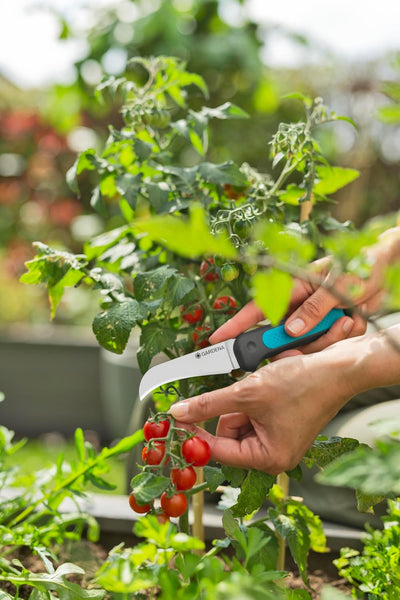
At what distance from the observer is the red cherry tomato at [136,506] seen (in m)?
0.80

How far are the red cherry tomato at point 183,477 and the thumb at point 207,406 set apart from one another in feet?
0.24

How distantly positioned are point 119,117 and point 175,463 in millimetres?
4158

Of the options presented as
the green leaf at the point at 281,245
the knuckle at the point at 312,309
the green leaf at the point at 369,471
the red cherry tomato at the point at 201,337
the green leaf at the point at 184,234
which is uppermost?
the green leaf at the point at 184,234

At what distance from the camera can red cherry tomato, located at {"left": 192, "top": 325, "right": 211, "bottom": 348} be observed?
100cm

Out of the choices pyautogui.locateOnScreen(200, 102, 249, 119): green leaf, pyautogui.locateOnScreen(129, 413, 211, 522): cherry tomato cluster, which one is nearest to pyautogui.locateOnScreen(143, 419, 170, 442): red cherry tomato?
pyautogui.locateOnScreen(129, 413, 211, 522): cherry tomato cluster

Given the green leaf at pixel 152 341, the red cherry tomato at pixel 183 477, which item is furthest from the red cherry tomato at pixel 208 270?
the red cherry tomato at pixel 183 477

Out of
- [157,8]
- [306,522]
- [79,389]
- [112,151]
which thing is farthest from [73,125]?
[306,522]

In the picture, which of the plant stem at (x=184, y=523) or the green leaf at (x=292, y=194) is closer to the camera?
the plant stem at (x=184, y=523)

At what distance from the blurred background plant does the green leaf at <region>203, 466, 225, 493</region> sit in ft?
7.55

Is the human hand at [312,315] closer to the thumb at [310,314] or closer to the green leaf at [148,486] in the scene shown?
the thumb at [310,314]

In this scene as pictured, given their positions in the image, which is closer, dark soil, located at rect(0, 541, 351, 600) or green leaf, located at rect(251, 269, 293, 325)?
green leaf, located at rect(251, 269, 293, 325)

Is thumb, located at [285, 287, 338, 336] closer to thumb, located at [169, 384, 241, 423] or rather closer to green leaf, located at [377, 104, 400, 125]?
thumb, located at [169, 384, 241, 423]

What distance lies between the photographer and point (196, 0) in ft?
11.4

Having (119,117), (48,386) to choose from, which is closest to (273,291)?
(48,386)
